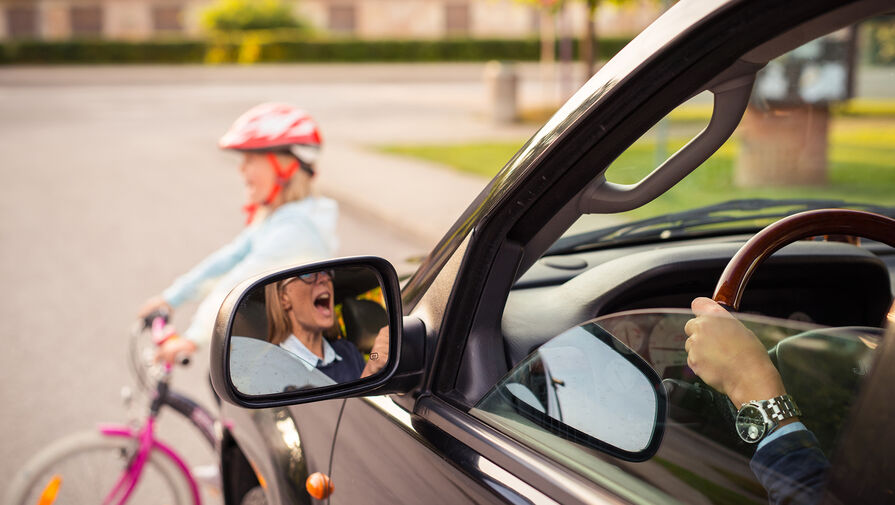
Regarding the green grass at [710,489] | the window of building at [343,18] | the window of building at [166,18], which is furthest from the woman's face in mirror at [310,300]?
the window of building at [166,18]

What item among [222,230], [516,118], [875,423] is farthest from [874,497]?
[516,118]

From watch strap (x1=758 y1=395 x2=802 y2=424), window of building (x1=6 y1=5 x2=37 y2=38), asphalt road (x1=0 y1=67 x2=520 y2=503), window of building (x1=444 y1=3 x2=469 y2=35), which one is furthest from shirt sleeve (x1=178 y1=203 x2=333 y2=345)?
window of building (x1=6 y1=5 x2=37 y2=38)

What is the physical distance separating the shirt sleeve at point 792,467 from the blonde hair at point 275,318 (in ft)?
2.60

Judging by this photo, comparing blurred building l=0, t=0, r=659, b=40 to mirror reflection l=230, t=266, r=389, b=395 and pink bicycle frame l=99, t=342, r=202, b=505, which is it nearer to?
pink bicycle frame l=99, t=342, r=202, b=505

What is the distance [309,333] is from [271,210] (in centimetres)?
151

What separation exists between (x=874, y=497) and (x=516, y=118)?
57.5 feet

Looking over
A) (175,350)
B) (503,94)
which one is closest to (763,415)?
(175,350)

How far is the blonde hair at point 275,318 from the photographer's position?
151cm

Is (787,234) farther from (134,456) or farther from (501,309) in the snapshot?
(134,456)

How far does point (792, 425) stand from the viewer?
1.11m

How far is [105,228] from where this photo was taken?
8820mm

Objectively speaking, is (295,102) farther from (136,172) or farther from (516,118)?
(136,172)

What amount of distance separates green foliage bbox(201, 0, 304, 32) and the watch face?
41285 mm

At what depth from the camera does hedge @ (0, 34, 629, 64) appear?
125ft
